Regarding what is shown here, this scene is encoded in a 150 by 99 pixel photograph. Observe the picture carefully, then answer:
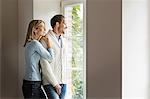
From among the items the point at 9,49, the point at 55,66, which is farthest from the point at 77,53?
the point at 9,49

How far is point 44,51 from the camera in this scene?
2662 mm

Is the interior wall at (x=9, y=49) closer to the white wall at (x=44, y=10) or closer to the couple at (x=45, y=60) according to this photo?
the white wall at (x=44, y=10)

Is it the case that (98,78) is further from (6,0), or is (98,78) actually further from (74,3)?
(6,0)

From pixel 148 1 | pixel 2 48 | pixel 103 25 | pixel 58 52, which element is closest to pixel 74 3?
pixel 58 52

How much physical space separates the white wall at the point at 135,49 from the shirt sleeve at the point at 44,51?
0.83 metres

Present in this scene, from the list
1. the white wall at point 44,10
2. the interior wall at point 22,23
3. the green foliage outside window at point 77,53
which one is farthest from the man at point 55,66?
the interior wall at point 22,23

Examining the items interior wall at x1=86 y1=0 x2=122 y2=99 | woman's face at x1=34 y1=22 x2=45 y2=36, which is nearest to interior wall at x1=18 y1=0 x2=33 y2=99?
woman's face at x1=34 y1=22 x2=45 y2=36

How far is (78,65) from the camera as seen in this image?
2.78 metres

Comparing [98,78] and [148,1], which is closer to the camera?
[148,1]

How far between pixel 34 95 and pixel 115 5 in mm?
1250

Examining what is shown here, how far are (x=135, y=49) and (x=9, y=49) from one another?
176 centimetres

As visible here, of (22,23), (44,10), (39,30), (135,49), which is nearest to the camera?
(135,49)

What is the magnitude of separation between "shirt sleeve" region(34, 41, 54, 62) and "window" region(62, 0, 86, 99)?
0.91ft

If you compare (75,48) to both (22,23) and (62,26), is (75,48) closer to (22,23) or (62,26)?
(62,26)
